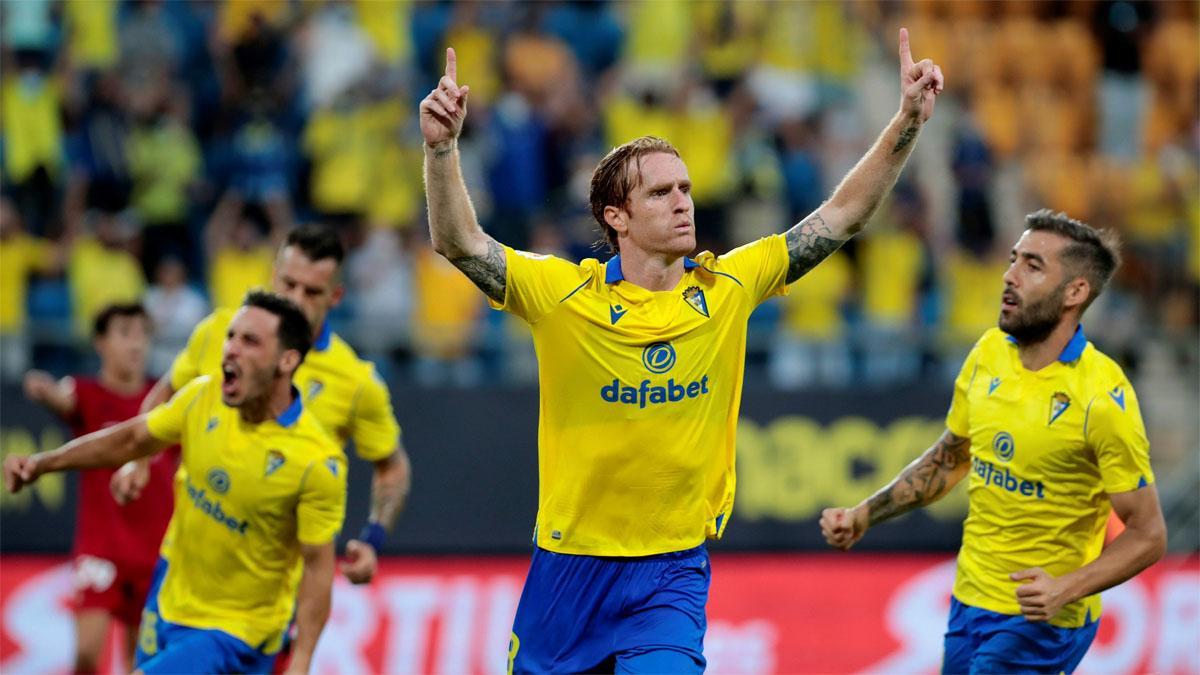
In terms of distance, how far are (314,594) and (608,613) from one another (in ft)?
5.23

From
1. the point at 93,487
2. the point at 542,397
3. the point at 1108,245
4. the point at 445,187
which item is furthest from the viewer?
the point at 93,487

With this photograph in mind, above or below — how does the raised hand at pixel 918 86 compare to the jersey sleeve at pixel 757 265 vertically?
above

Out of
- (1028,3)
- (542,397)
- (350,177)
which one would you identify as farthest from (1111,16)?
(542,397)

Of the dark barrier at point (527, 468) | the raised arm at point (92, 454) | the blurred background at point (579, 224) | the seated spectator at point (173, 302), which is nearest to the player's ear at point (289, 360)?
the raised arm at point (92, 454)

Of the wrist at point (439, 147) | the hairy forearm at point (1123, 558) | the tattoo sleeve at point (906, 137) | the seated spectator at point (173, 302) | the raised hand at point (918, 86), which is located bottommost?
the hairy forearm at point (1123, 558)

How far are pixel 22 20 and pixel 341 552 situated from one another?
19.7 ft

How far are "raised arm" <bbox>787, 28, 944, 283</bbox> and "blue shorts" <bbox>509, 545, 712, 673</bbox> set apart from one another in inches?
49.3

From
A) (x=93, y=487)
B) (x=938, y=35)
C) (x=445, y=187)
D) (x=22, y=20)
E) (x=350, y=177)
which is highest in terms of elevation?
(x=938, y=35)

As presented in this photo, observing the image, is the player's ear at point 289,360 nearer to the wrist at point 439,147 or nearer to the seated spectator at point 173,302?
the wrist at point 439,147

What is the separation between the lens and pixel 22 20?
14734 mm

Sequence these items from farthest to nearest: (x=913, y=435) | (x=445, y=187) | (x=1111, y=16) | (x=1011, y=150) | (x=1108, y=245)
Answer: (x=1111, y=16)
(x=1011, y=150)
(x=913, y=435)
(x=1108, y=245)
(x=445, y=187)

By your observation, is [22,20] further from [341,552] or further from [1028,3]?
[1028,3]

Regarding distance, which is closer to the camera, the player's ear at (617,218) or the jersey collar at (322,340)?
the player's ear at (617,218)

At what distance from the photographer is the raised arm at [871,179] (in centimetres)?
592
